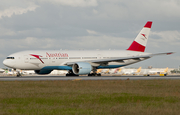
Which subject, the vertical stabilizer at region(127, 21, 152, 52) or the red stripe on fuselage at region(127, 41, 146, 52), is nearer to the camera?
the red stripe on fuselage at region(127, 41, 146, 52)

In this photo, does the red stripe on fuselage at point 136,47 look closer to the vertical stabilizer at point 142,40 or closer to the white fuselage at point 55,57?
the vertical stabilizer at point 142,40

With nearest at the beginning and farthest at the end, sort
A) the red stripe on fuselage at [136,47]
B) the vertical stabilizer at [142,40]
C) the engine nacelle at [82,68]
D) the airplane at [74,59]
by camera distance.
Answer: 1. the engine nacelle at [82,68]
2. the airplane at [74,59]
3. the red stripe on fuselage at [136,47]
4. the vertical stabilizer at [142,40]

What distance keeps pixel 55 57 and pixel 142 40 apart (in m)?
19.3

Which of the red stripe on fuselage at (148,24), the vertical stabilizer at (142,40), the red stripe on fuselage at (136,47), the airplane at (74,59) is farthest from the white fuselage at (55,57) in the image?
the red stripe on fuselage at (148,24)

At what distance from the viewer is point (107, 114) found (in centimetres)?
1241

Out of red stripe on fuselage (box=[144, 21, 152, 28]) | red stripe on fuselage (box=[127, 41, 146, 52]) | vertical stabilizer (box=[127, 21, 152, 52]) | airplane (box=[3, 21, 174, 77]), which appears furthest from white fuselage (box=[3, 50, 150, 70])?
red stripe on fuselage (box=[144, 21, 152, 28])

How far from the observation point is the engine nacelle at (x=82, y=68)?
48.0 metres

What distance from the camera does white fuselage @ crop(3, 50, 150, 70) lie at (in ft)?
160

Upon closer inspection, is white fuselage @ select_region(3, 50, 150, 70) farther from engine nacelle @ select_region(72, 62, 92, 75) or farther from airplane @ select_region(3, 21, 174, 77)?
engine nacelle @ select_region(72, 62, 92, 75)

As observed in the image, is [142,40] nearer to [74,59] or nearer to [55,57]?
[74,59]

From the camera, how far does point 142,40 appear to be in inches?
2308

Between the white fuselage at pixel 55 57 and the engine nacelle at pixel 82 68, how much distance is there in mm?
2669

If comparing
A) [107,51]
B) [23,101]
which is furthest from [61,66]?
[23,101]

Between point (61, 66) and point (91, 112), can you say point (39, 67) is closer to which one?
point (61, 66)
